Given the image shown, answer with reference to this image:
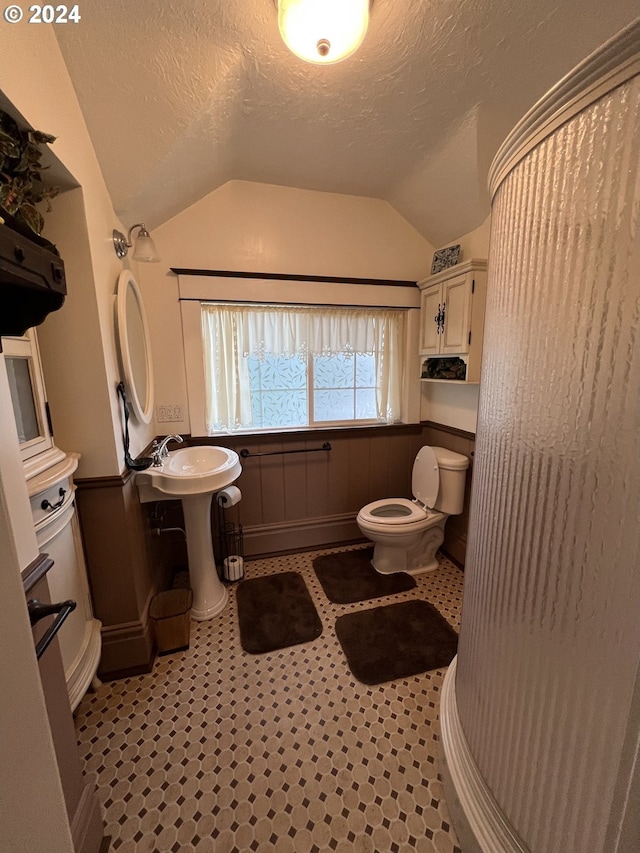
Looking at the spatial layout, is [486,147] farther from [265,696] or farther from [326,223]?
[265,696]

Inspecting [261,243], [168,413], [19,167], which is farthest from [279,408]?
[19,167]

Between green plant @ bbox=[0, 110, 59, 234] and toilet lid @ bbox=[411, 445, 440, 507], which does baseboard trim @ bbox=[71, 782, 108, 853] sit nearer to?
green plant @ bbox=[0, 110, 59, 234]

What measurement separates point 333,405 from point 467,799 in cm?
205

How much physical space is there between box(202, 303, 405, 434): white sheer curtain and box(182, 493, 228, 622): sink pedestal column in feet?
2.08

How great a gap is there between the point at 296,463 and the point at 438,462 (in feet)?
3.30

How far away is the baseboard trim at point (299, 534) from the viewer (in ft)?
8.17

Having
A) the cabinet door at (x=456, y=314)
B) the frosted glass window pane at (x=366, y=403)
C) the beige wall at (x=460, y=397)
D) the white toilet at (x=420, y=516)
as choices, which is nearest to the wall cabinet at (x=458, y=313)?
the cabinet door at (x=456, y=314)

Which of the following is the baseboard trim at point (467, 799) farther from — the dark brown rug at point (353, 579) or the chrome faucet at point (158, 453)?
the chrome faucet at point (158, 453)

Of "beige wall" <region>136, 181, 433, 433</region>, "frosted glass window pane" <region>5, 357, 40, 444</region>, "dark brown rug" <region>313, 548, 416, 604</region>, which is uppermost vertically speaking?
"beige wall" <region>136, 181, 433, 433</region>

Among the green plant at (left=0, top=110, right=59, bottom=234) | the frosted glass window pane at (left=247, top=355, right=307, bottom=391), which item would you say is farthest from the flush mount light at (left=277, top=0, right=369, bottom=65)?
the frosted glass window pane at (left=247, top=355, right=307, bottom=391)

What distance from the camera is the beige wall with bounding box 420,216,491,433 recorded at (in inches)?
79.4

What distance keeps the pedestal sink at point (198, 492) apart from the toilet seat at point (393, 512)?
0.96 metres

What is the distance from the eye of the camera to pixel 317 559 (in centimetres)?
249

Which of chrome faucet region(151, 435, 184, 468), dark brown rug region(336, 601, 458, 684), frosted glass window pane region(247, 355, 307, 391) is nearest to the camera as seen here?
dark brown rug region(336, 601, 458, 684)
